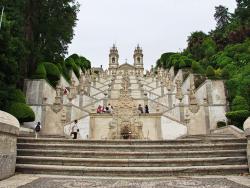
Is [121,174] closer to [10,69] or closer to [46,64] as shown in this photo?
[10,69]

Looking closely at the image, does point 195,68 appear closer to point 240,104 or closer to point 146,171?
point 240,104

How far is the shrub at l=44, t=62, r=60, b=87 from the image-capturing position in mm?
28750

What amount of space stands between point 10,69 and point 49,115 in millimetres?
7009

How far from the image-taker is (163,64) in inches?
2105

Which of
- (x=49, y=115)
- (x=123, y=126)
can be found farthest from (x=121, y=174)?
(x=49, y=115)

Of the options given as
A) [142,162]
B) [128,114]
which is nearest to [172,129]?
[128,114]

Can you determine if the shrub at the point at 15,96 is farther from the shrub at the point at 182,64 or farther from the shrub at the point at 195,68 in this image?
the shrub at the point at 182,64

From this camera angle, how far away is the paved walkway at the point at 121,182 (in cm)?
587

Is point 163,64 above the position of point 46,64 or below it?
above

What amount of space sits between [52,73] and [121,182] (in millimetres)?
23819

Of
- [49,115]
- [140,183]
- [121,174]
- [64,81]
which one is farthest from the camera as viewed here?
[64,81]

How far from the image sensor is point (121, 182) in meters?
6.40

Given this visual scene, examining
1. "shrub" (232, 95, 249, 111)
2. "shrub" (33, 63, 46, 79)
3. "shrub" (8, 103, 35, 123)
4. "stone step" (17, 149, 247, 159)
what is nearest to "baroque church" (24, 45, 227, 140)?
"shrub" (33, 63, 46, 79)

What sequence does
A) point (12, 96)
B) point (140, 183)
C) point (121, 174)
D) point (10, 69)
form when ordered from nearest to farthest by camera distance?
1. point (140, 183)
2. point (121, 174)
3. point (10, 69)
4. point (12, 96)
